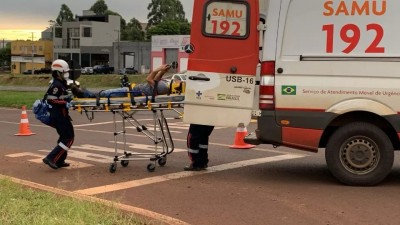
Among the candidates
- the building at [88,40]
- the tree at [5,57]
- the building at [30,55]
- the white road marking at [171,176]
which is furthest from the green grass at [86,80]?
the tree at [5,57]

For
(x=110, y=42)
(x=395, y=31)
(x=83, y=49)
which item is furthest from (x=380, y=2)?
(x=110, y=42)

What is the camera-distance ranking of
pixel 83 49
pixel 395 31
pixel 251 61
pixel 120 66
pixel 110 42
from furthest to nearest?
pixel 110 42, pixel 83 49, pixel 120 66, pixel 251 61, pixel 395 31

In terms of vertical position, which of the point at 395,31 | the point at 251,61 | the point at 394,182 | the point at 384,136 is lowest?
the point at 394,182

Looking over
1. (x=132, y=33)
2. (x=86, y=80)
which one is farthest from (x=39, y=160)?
(x=132, y=33)

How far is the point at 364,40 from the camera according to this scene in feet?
21.8

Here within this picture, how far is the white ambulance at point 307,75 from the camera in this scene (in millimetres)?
6637

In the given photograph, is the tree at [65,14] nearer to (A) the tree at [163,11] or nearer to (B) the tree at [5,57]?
(B) the tree at [5,57]

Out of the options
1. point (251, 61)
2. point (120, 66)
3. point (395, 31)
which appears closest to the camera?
point (395, 31)

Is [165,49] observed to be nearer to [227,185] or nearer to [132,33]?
[132,33]

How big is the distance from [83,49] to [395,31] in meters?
105

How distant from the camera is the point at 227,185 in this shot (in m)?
7.07

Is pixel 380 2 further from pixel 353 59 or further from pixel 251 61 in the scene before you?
pixel 251 61

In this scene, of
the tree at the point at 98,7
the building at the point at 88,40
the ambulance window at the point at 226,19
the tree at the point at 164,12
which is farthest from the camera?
the tree at the point at 98,7

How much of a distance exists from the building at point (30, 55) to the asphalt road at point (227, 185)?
318ft
